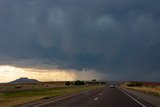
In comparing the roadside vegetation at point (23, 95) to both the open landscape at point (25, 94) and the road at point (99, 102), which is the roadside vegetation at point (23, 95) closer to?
the open landscape at point (25, 94)

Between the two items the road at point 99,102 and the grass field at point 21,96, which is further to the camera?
the grass field at point 21,96

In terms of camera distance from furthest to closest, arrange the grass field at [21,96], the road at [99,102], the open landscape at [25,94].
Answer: the open landscape at [25,94], the grass field at [21,96], the road at [99,102]

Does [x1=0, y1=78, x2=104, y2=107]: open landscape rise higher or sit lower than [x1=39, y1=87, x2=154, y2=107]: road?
higher

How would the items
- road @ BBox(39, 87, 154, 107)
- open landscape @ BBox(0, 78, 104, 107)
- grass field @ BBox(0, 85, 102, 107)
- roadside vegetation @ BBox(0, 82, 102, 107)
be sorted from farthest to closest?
open landscape @ BBox(0, 78, 104, 107), roadside vegetation @ BBox(0, 82, 102, 107), grass field @ BBox(0, 85, 102, 107), road @ BBox(39, 87, 154, 107)

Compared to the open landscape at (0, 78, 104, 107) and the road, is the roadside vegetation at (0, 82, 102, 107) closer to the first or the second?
the open landscape at (0, 78, 104, 107)

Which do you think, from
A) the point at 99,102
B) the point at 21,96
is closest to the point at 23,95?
the point at 21,96

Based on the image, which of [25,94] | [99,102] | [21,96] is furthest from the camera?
[25,94]

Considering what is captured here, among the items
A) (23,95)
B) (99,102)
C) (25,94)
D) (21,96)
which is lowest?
(99,102)

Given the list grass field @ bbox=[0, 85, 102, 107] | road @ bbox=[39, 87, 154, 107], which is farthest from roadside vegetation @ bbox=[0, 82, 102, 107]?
road @ bbox=[39, 87, 154, 107]

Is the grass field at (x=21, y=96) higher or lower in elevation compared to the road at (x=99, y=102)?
higher

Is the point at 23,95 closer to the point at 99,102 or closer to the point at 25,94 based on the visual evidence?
the point at 25,94

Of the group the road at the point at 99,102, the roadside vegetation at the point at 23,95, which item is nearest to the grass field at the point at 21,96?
the roadside vegetation at the point at 23,95

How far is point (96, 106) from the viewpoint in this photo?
24.1m

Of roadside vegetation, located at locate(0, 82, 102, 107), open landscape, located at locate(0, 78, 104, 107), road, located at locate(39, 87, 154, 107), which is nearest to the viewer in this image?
road, located at locate(39, 87, 154, 107)
